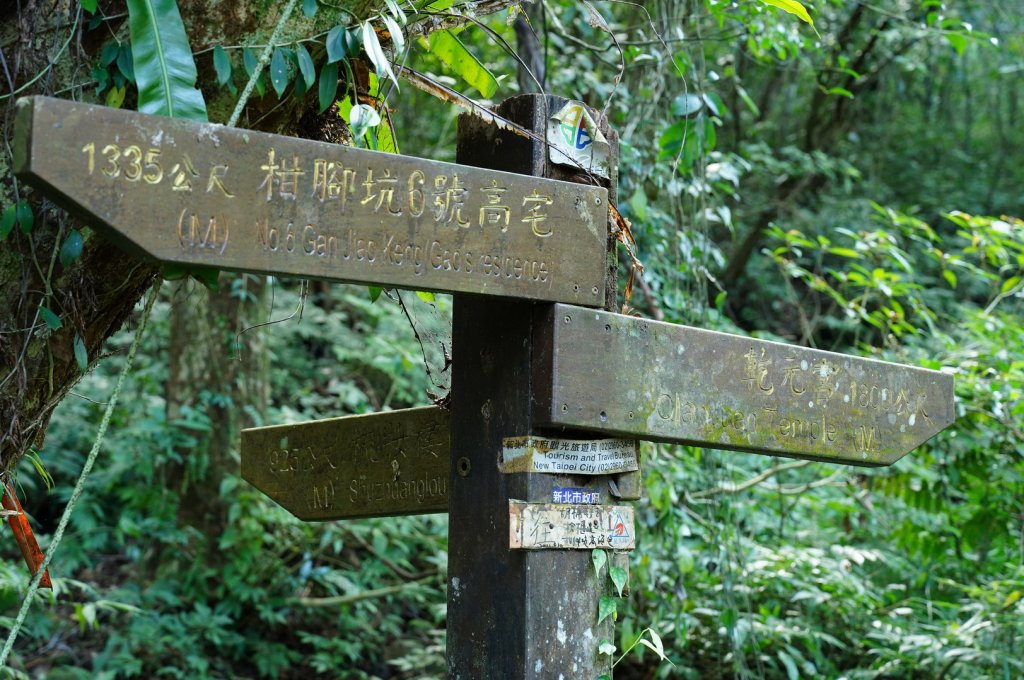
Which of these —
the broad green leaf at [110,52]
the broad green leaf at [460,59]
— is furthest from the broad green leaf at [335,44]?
the broad green leaf at [460,59]

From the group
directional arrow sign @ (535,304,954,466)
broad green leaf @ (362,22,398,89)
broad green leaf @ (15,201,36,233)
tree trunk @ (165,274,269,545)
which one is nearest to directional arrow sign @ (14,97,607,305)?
directional arrow sign @ (535,304,954,466)

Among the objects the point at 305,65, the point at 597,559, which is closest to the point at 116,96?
the point at 305,65

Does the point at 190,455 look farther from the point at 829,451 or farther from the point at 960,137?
the point at 960,137

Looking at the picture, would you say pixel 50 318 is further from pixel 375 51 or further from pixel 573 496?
pixel 573 496

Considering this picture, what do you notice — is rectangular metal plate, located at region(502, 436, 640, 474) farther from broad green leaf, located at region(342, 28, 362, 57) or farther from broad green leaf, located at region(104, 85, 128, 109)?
broad green leaf, located at region(104, 85, 128, 109)

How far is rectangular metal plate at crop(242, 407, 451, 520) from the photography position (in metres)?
2.34

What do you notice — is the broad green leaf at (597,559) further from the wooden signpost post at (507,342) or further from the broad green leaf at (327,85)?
the broad green leaf at (327,85)

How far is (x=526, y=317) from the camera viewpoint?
6.26ft

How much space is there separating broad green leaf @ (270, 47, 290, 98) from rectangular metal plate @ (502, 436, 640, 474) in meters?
0.82

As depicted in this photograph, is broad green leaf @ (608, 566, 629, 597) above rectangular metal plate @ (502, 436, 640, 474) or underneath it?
underneath

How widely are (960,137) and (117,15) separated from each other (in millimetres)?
10942

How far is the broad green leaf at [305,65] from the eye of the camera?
6.57 ft

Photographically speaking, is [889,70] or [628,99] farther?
[889,70]

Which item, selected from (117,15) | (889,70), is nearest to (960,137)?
(889,70)
